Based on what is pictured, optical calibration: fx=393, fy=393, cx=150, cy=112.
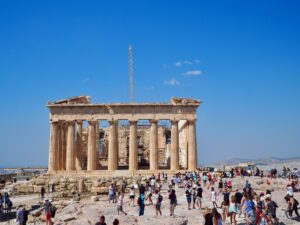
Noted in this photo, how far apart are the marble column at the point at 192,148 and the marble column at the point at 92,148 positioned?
498 inches

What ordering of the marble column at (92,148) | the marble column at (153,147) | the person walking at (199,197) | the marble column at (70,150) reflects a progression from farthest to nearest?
the marble column at (70,150)
the marble column at (92,148)
the marble column at (153,147)
the person walking at (199,197)

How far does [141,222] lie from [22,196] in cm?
2686

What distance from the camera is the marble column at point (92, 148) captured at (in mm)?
51938

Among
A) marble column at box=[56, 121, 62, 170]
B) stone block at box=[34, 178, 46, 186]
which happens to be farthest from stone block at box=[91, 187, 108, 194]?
marble column at box=[56, 121, 62, 170]

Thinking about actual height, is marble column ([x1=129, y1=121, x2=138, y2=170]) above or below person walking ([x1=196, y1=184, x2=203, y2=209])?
above

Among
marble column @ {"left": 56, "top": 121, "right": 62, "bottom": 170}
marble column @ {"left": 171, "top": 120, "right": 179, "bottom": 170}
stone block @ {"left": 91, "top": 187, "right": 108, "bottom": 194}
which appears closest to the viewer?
stone block @ {"left": 91, "top": 187, "right": 108, "bottom": 194}

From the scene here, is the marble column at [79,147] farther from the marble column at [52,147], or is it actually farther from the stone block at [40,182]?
the stone block at [40,182]

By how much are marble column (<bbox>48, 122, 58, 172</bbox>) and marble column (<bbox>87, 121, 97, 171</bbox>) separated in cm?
464

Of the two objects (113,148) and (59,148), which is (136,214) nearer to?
(113,148)

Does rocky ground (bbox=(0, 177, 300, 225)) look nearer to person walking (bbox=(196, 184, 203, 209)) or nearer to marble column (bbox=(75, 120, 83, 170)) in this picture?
person walking (bbox=(196, 184, 203, 209))

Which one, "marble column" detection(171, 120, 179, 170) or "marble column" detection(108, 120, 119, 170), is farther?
"marble column" detection(108, 120, 119, 170)

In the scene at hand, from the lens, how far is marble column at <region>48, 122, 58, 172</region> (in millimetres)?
52162

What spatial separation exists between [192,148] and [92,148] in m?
13.2

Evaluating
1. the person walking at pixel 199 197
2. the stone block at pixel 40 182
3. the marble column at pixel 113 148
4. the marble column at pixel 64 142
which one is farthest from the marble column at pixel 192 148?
the person walking at pixel 199 197
